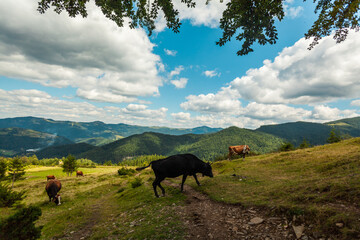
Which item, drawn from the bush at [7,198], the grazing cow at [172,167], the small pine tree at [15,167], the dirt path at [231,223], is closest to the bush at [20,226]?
the dirt path at [231,223]

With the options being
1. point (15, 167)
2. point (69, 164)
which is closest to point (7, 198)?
point (15, 167)

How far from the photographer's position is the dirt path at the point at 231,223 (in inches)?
212

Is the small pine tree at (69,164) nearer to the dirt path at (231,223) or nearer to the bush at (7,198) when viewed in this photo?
the bush at (7,198)

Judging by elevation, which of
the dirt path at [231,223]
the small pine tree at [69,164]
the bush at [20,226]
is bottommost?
the small pine tree at [69,164]

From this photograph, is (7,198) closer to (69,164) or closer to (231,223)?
(231,223)

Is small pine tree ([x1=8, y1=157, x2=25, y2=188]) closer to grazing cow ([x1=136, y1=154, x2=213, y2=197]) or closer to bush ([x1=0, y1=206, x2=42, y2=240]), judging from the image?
grazing cow ([x1=136, y1=154, x2=213, y2=197])

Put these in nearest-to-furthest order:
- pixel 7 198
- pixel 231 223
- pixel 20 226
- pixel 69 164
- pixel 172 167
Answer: pixel 20 226
pixel 231 223
pixel 7 198
pixel 172 167
pixel 69 164

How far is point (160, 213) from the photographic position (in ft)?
28.3

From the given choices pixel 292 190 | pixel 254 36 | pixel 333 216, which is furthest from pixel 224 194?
pixel 254 36

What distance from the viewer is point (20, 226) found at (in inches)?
186

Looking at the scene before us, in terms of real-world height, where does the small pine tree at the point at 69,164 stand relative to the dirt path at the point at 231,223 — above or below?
below

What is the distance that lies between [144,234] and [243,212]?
463cm

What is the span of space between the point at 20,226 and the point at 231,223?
24.4 ft

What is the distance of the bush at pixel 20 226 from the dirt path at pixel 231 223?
5.21 metres
